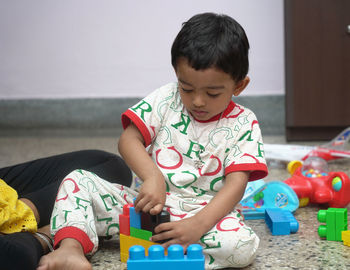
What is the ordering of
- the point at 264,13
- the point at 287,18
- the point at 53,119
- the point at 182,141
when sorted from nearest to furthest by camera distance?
the point at 182,141
the point at 287,18
the point at 264,13
the point at 53,119

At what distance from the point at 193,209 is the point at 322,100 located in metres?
1.38

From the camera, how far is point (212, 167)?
0.88 m

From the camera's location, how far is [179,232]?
0.76m

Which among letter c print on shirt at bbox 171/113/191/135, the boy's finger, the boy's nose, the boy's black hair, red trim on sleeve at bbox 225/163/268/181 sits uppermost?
the boy's black hair

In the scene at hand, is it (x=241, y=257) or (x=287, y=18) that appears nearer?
(x=241, y=257)

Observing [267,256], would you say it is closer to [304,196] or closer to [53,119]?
[304,196]

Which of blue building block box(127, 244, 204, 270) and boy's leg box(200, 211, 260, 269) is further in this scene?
boy's leg box(200, 211, 260, 269)

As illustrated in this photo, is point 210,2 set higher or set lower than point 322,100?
higher

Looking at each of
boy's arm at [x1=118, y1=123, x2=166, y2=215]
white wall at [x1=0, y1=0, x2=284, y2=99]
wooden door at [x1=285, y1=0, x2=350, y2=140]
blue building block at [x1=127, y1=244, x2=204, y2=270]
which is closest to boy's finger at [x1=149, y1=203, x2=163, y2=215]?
boy's arm at [x1=118, y1=123, x2=166, y2=215]

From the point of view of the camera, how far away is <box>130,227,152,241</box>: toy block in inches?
31.1

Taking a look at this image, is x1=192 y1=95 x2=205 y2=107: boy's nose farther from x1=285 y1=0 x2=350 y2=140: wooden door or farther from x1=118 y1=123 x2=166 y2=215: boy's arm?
x1=285 y1=0 x2=350 y2=140: wooden door

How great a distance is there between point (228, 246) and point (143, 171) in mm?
196

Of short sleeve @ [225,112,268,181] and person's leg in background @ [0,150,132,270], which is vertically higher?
short sleeve @ [225,112,268,181]

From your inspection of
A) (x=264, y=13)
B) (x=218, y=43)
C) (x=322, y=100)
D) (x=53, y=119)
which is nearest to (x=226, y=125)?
(x=218, y=43)
